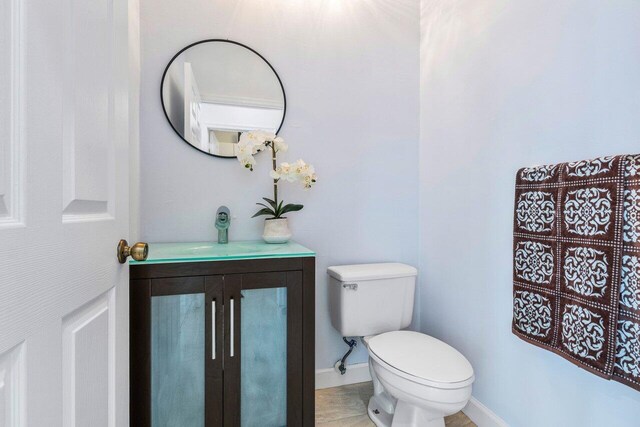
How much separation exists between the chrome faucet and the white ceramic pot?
184 mm

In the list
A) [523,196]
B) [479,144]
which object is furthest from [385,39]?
[523,196]

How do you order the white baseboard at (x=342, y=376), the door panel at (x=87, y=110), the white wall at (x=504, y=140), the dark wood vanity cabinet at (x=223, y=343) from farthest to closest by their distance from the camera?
1. the white baseboard at (x=342, y=376)
2. the dark wood vanity cabinet at (x=223, y=343)
3. the white wall at (x=504, y=140)
4. the door panel at (x=87, y=110)

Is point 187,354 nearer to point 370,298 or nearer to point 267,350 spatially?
point 267,350

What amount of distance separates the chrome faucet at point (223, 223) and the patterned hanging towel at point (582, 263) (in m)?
1.27

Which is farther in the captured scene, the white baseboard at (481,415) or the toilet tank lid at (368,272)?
the toilet tank lid at (368,272)

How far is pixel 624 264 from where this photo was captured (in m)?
0.91

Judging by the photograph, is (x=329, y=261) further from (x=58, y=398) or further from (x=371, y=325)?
(x=58, y=398)

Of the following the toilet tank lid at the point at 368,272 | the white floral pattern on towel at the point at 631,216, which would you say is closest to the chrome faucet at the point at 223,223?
the toilet tank lid at the point at 368,272

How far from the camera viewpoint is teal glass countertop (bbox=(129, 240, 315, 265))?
1184 millimetres

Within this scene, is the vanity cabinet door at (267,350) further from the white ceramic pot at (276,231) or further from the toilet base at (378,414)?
the toilet base at (378,414)

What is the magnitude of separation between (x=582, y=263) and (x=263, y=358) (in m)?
1.17

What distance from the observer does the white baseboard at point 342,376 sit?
1820 mm

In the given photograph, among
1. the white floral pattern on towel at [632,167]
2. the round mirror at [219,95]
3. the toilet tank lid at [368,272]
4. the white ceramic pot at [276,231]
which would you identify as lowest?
the toilet tank lid at [368,272]

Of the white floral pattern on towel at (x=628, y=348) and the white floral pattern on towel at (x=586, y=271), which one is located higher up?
the white floral pattern on towel at (x=586, y=271)
